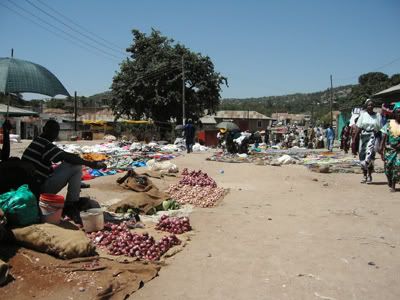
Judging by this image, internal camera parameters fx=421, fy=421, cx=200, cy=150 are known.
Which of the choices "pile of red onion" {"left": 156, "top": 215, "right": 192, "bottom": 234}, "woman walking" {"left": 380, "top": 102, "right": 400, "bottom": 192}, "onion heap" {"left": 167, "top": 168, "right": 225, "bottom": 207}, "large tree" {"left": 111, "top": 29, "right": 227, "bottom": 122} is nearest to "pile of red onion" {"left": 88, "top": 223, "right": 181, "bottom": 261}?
"pile of red onion" {"left": 156, "top": 215, "right": 192, "bottom": 234}

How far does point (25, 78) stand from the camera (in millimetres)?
6047

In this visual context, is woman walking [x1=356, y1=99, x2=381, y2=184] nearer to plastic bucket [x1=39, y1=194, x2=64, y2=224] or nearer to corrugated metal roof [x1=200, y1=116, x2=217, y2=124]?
plastic bucket [x1=39, y1=194, x2=64, y2=224]

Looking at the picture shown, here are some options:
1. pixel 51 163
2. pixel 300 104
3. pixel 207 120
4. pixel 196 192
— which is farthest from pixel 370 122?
pixel 300 104

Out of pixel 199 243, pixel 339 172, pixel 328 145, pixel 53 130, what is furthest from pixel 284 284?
pixel 328 145

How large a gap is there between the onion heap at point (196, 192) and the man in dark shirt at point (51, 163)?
7.93 feet

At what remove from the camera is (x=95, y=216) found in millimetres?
4965

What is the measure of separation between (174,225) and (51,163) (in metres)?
1.76

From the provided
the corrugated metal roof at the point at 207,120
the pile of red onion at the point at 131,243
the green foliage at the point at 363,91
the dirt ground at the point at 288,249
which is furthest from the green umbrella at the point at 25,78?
the corrugated metal roof at the point at 207,120

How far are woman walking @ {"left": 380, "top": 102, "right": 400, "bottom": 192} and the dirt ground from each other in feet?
1.21

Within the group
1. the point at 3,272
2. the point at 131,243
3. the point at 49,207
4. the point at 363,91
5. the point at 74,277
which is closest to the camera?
Result: the point at 3,272

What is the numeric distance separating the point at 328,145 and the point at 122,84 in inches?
872

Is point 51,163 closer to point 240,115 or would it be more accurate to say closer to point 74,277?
point 74,277

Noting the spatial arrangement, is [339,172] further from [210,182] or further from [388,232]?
[388,232]

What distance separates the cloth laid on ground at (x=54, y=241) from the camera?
4.00 meters
